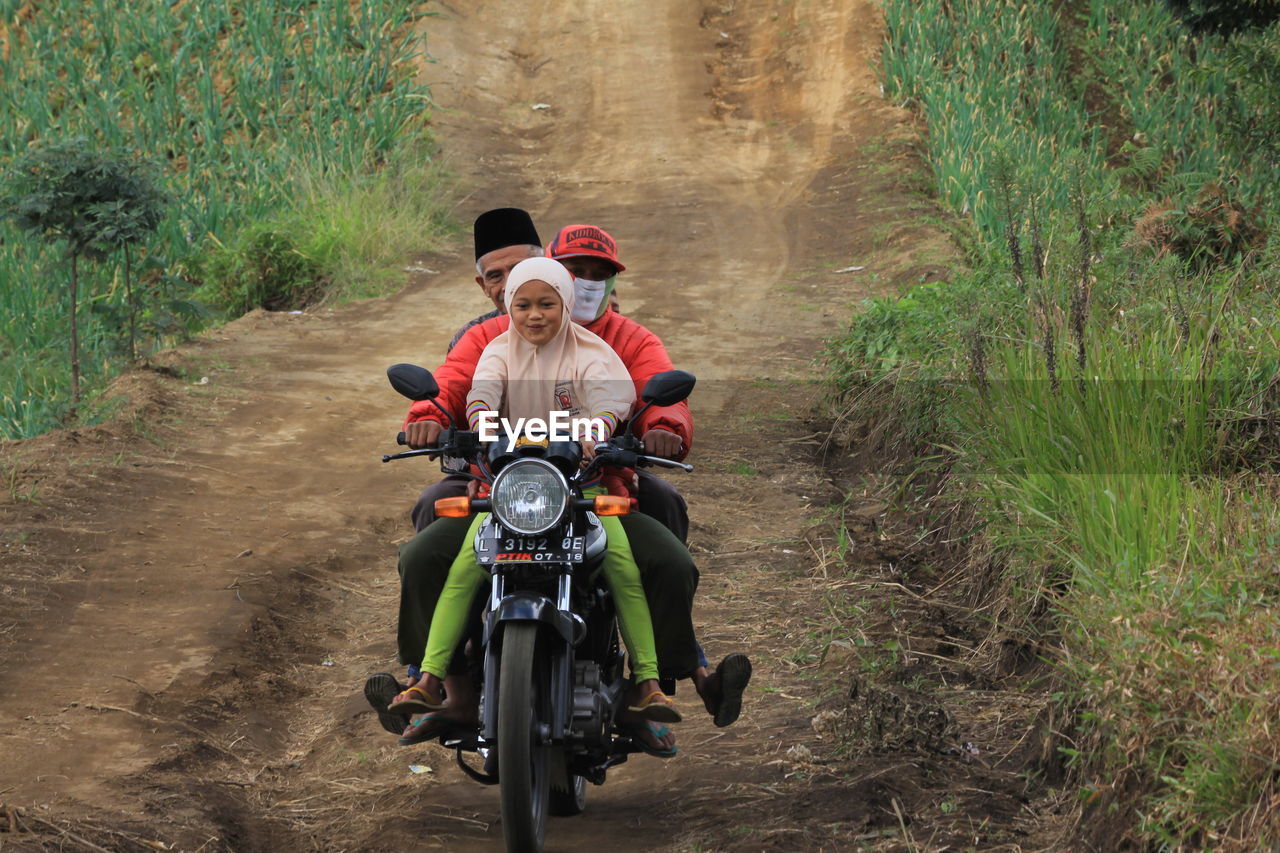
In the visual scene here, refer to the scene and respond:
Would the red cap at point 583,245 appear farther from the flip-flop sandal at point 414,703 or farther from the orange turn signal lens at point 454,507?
the flip-flop sandal at point 414,703

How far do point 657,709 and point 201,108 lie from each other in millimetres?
15831

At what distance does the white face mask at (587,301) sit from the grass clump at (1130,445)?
1684 millimetres

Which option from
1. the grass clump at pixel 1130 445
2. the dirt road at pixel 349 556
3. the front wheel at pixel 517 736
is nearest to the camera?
the grass clump at pixel 1130 445

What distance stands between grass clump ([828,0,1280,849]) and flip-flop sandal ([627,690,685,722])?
1.14 meters

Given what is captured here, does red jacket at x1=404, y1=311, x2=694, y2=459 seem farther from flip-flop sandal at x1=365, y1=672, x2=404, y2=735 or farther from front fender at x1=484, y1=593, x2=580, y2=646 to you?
flip-flop sandal at x1=365, y1=672, x2=404, y2=735

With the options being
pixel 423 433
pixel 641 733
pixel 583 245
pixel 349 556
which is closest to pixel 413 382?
pixel 423 433

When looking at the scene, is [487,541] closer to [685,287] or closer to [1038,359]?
[1038,359]

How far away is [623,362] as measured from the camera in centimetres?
459

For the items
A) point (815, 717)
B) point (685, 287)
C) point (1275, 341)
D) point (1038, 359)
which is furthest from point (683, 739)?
point (685, 287)

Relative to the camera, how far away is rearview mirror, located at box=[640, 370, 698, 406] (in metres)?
3.97

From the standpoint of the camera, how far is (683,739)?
5.03 meters

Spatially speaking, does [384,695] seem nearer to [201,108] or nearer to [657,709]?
[657,709]

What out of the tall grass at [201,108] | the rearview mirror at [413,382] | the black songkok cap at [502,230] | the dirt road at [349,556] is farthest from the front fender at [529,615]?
the tall grass at [201,108]

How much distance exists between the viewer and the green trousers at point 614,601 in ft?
13.5
